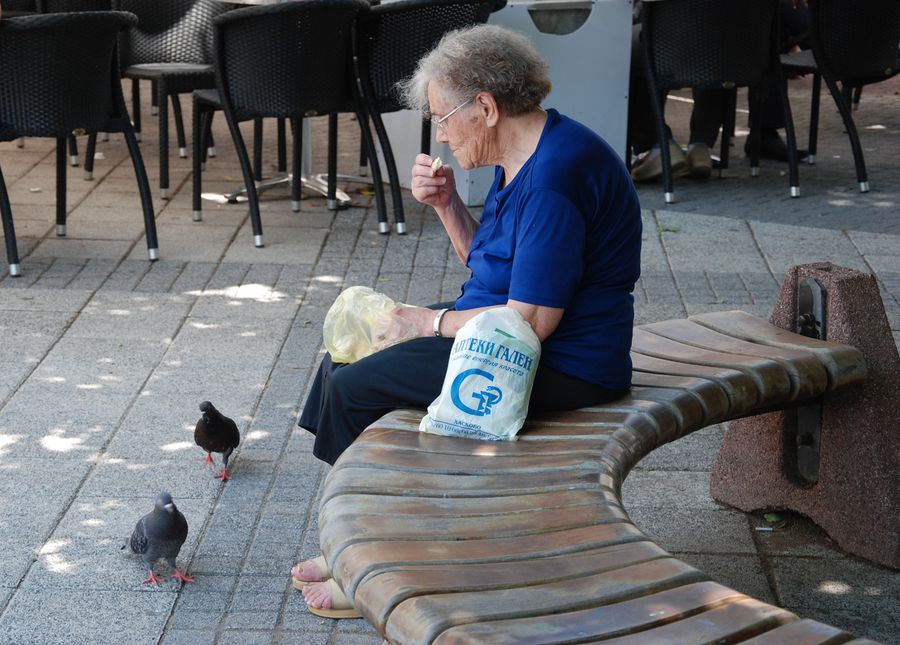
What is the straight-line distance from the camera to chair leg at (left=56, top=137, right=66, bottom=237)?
279 inches

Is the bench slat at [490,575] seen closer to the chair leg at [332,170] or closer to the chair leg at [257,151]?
the chair leg at [332,170]

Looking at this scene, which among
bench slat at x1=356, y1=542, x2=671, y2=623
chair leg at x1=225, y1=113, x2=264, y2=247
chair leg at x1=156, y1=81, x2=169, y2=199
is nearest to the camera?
bench slat at x1=356, y1=542, x2=671, y2=623

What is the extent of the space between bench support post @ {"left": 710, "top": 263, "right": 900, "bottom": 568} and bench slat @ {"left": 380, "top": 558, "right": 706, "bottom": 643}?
4.92 feet

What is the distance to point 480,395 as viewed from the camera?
3018mm

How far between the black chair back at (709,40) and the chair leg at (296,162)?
2.21 meters

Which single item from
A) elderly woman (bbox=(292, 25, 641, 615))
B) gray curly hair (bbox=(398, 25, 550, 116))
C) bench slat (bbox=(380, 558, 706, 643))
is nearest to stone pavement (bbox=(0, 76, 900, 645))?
elderly woman (bbox=(292, 25, 641, 615))

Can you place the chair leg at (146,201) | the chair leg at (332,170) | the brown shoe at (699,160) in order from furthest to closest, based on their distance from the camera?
the brown shoe at (699,160) → the chair leg at (332,170) → the chair leg at (146,201)

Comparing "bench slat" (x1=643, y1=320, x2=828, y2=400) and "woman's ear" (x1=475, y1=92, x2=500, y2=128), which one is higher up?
"woman's ear" (x1=475, y1=92, x2=500, y2=128)

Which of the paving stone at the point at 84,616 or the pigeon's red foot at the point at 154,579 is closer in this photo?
the paving stone at the point at 84,616

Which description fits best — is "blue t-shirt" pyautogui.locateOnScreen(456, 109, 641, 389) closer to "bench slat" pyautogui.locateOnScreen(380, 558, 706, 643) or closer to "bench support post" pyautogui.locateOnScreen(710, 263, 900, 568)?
"bench support post" pyautogui.locateOnScreen(710, 263, 900, 568)

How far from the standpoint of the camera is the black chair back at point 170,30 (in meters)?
8.24

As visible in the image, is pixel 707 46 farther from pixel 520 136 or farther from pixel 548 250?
pixel 548 250

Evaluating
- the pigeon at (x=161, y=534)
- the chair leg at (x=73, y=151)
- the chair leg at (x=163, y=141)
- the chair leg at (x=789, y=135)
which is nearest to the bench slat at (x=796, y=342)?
the pigeon at (x=161, y=534)

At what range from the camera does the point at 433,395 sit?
325 centimetres
